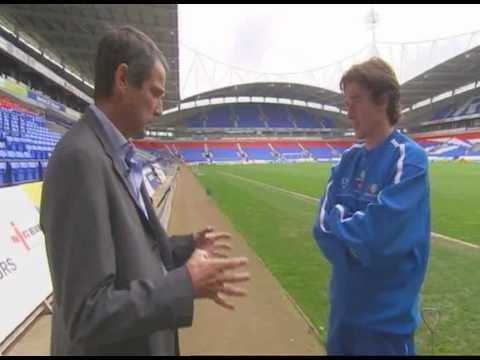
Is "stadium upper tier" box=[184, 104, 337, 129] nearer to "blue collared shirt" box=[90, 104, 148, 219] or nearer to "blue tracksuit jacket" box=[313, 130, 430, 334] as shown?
"blue tracksuit jacket" box=[313, 130, 430, 334]

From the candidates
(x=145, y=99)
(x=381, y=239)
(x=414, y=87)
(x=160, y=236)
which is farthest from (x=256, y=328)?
(x=414, y=87)

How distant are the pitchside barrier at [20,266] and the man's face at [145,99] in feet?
8.41

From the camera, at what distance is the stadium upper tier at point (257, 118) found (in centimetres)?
9019

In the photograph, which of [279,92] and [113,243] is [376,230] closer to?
[113,243]

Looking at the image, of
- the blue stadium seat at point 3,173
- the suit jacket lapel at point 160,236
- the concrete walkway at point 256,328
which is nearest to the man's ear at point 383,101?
the suit jacket lapel at point 160,236

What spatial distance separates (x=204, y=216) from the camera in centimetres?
1334

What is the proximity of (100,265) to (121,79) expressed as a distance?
0.66 metres

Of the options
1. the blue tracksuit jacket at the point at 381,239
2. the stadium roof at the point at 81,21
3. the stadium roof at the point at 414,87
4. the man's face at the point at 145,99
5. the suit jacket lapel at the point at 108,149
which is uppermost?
the stadium roof at the point at 414,87

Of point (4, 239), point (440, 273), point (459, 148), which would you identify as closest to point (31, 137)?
point (4, 239)

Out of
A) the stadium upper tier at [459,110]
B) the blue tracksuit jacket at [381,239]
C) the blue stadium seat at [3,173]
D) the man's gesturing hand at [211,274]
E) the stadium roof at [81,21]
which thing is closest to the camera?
the man's gesturing hand at [211,274]

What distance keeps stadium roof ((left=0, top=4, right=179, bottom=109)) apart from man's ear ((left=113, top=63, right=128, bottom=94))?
73.6 feet

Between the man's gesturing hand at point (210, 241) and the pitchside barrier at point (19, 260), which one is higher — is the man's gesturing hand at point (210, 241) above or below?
above

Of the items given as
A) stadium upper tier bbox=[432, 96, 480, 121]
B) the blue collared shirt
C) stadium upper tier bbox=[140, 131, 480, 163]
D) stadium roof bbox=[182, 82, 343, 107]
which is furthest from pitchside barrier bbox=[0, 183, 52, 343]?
stadium roof bbox=[182, 82, 343, 107]

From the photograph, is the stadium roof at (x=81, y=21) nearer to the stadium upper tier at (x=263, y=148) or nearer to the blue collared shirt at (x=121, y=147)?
the blue collared shirt at (x=121, y=147)
